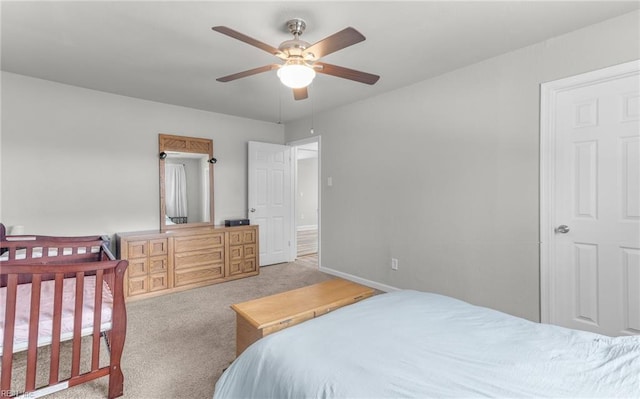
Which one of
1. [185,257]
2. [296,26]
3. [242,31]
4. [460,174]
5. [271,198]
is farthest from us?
[271,198]

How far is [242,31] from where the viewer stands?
2223 millimetres

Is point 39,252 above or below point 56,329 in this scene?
above

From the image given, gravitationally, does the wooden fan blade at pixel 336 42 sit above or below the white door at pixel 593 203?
above

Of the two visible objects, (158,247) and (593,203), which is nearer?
(593,203)

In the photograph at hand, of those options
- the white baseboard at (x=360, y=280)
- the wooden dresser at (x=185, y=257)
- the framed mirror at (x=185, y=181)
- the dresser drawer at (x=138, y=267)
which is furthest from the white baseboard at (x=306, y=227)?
the dresser drawer at (x=138, y=267)

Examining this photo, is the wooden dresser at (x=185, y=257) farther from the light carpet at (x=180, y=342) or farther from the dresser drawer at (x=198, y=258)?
the light carpet at (x=180, y=342)

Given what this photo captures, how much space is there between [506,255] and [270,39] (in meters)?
2.66

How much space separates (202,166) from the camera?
4.32 m

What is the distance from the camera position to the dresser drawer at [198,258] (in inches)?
146

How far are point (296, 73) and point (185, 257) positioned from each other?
9.31ft

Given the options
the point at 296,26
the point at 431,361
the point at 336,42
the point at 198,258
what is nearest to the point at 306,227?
the point at 198,258

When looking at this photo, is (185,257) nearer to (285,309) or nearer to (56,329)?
(56,329)

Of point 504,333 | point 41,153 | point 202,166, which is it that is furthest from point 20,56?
point 504,333

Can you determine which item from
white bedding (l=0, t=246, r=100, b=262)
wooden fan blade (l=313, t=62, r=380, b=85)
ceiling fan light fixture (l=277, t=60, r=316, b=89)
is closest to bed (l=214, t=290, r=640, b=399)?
ceiling fan light fixture (l=277, t=60, r=316, b=89)
